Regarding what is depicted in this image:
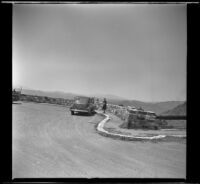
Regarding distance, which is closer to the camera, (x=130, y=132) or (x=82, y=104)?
(x=82, y=104)

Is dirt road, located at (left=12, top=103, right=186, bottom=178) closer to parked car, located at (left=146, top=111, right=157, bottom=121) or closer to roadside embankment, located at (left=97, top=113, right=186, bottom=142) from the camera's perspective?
roadside embankment, located at (left=97, top=113, right=186, bottom=142)

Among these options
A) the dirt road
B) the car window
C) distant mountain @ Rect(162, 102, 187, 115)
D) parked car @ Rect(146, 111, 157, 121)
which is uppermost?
the car window

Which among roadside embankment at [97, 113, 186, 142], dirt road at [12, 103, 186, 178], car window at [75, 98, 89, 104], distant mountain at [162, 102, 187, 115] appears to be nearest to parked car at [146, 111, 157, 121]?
distant mountain at [162, 102, 187, 115]

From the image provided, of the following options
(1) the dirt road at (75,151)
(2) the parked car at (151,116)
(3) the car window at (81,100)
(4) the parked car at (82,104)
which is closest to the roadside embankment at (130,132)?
(1) the dirt road at (75,151)

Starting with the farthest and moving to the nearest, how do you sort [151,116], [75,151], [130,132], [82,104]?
[130,132] < [151,116] < [82,104] < [75,151]

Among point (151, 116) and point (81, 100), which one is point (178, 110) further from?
point (81, 100)

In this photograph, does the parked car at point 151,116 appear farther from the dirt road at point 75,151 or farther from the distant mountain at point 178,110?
the dirt road at point 75,151

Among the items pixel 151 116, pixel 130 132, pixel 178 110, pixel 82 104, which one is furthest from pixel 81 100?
pixel 178 110

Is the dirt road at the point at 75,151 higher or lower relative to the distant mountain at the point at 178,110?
lower
